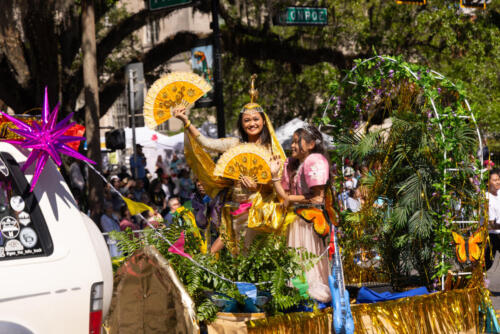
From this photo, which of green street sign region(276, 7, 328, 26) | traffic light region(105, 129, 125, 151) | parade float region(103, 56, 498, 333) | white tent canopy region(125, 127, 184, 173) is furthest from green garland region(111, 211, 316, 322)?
white tent canopy region(125, 127, 184, 173)

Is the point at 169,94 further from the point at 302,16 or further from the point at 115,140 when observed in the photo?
the point at 115,140

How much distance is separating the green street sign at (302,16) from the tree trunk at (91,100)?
11.0 ft

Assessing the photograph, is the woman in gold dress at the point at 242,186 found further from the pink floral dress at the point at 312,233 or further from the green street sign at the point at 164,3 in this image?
the green street sign at the point at 164,3

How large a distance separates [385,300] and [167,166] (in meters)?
19.2

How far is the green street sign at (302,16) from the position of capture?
12.7 meters

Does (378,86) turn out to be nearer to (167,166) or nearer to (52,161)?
(52,161)

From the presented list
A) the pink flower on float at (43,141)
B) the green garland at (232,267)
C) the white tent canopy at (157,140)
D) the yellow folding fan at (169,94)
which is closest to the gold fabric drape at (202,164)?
the yellow folding fan at (169,94)

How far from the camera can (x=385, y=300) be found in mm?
6305

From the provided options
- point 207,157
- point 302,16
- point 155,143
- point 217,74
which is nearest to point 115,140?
point 217,74

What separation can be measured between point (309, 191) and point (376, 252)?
2.23m

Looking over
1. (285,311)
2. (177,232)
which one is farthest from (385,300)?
(177,232)

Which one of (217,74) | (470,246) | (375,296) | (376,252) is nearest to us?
(375,296)

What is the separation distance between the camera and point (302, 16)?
12945 millimetres

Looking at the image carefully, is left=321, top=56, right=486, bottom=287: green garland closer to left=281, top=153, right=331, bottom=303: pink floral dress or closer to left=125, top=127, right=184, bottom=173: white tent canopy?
left=281, top=153, right=331, bottom=303: pink floral dress
